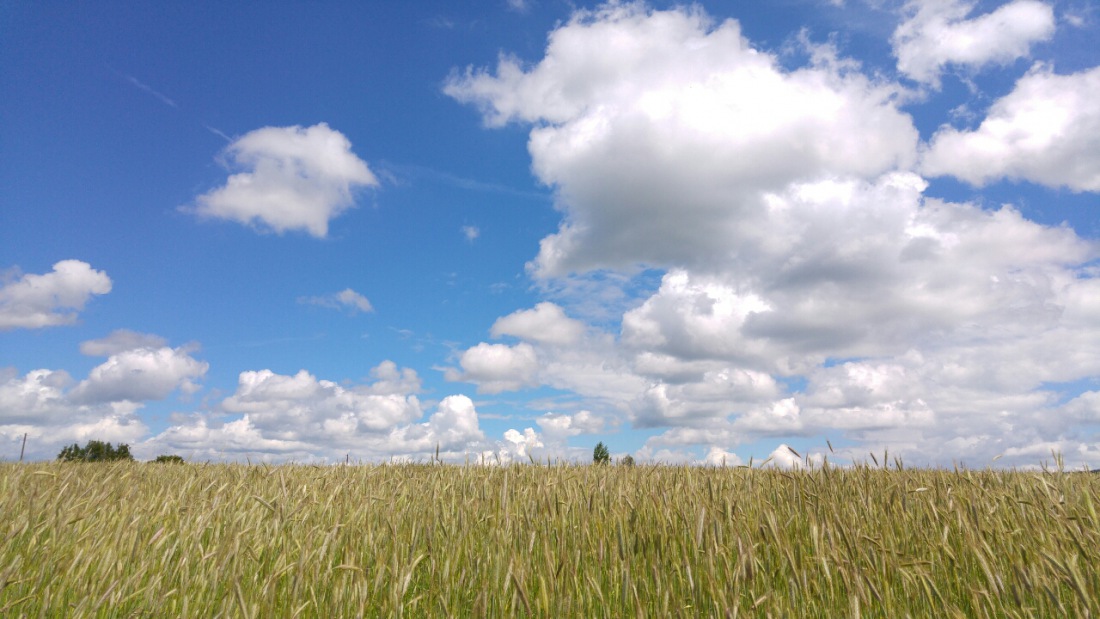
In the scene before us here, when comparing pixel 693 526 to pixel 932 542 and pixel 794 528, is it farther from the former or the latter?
pixel 932 542

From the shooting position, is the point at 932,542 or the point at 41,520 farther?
the point at 41,520

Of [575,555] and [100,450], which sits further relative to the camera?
[100,450]

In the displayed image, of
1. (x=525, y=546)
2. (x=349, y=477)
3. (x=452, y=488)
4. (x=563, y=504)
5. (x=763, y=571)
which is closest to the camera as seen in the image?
(x=763, y=571)

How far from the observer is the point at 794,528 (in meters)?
4.98

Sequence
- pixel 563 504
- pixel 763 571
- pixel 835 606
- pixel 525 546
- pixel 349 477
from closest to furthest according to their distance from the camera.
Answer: pixel 835 606
pixel 763 571
pixel 525 546
pixel 563 504
pixel 349 477

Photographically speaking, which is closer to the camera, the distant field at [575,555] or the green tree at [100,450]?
the distant field at [575,555]

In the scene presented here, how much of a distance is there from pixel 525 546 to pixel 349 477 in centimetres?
473

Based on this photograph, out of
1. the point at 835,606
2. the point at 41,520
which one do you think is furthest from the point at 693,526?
the point at 41,520

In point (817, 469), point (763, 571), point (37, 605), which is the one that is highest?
point (817, 469)

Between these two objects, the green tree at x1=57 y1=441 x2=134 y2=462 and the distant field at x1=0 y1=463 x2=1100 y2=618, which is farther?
the green tree at x1=57 y1=441 x2=134 y2=462

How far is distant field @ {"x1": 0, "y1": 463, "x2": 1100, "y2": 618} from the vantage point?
3.18m

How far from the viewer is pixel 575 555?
403 cm

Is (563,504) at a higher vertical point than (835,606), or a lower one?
higher

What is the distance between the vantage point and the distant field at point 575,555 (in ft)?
10.4
